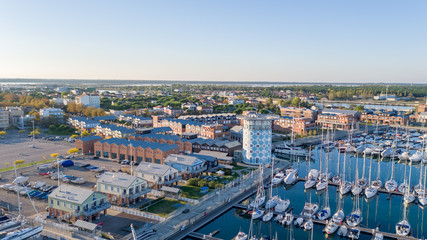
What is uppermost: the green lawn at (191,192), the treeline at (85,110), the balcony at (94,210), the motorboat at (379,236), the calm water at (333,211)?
the treeline at (85,110)

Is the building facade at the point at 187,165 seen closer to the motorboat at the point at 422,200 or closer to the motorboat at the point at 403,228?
the motorboat at the point at 403,228

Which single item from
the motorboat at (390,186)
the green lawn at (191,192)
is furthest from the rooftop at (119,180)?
the motorboat at (390,186)

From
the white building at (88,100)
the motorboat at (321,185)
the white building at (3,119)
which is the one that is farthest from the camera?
the white building at (88,100)

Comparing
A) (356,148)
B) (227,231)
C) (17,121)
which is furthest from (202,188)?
(17,121)

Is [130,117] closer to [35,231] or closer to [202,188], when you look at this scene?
[202,188]

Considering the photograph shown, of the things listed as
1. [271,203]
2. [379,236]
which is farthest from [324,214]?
[379,236]

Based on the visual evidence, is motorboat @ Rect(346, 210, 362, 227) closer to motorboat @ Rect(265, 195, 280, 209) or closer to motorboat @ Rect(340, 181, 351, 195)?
motorboat @ Rect(265, 195, 280, 209)

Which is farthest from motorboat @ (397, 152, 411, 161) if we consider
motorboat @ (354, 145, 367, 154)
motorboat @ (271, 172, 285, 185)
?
motorboat @ (271, 172, 285, 185)
